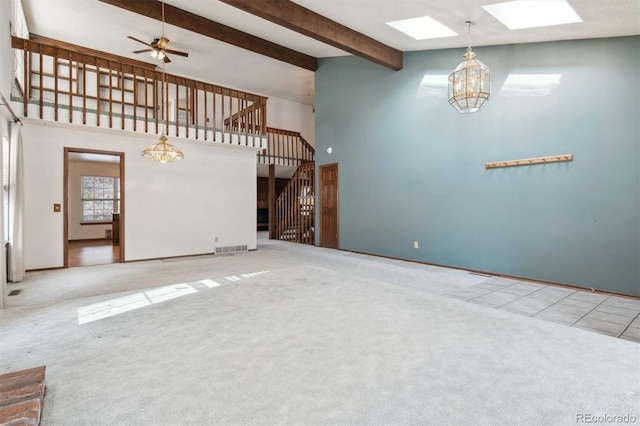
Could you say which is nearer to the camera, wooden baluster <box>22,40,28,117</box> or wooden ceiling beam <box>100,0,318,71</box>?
wooden baluster <box>22,40,28,117</box>

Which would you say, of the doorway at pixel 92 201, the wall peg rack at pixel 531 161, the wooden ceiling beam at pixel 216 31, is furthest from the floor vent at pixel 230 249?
the wall peg rack at pixel 531 161

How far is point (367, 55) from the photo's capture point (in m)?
5.87

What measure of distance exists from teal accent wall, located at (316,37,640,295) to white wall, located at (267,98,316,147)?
4.94 metres

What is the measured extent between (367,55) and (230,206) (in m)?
4.48

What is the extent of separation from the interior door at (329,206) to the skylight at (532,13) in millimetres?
4635

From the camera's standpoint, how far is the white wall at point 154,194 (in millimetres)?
5672

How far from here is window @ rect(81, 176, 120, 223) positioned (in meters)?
10.5

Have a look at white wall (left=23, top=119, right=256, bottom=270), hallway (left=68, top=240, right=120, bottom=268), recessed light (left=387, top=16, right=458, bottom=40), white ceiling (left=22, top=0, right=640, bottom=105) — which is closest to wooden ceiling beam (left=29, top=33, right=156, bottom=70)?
white ceiling (left=22, top=0, right=640, bottom=105)

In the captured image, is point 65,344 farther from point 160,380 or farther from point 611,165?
point 611,165

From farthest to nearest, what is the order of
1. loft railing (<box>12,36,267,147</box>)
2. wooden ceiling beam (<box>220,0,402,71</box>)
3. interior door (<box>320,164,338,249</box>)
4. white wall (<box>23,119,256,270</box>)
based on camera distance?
interior door (<box>320,164,338,249</box>)
white wall (<box>23,119,256,270</box>)
loft railing (<box>12,36,267,147</box>)
wooden ceiling beam (<box>220,0,402,71</box>)

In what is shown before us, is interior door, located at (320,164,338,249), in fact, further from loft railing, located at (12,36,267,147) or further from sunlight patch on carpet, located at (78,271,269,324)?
sunlight patch on carpet, located at (78,271,269,324)

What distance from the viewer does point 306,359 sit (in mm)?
2330

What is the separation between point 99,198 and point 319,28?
9445mm

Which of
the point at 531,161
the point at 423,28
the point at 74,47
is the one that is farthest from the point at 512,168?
the point at 74,47
